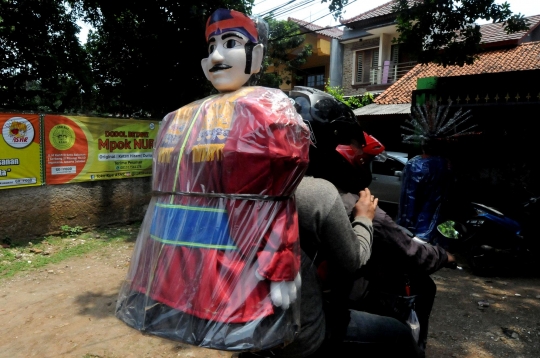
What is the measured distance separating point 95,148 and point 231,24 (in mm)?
5645

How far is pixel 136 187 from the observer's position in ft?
24.4

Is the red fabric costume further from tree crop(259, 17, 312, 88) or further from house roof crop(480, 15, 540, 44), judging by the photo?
tree crop(259, 17, 312, 88)

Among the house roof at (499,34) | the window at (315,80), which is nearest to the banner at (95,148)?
the house roof at (499,34)

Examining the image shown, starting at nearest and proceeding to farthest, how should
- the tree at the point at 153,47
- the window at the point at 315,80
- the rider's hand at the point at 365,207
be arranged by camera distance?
the rider's hand at the point at 365,207, the tree at the point at 153,47, the window at the point at 315,80

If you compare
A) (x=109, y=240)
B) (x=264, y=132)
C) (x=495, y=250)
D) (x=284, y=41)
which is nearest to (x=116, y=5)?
(x=109, y=240)

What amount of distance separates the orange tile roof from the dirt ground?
26.1 feet

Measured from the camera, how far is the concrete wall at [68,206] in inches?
232

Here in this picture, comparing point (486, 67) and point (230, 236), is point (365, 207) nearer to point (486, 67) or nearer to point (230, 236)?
point (230, 236)

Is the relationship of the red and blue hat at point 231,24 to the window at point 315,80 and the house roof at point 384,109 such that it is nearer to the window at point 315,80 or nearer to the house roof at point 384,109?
the house roof at point 384,109

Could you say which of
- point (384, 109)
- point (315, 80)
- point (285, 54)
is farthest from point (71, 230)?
point (315, 80)

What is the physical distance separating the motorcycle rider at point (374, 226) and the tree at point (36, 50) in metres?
9.82

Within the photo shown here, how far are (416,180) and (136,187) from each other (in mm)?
4972

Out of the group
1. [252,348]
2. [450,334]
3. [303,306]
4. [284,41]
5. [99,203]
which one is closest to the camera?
[252,348]

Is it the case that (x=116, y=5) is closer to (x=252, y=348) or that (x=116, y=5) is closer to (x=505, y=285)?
(x=505, y=285)
